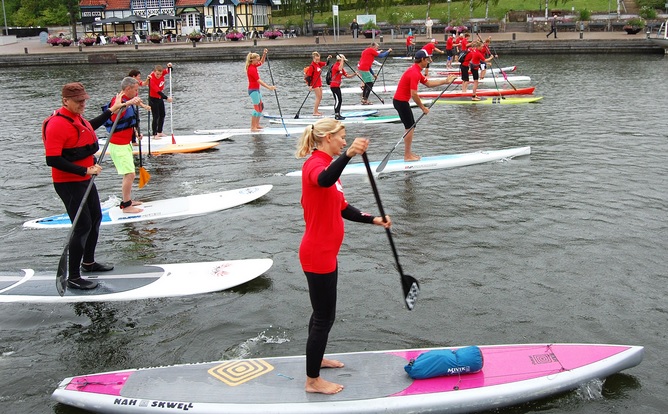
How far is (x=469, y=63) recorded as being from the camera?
23125 mm

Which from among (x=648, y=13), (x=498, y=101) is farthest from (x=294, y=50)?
(x=648, y=13)

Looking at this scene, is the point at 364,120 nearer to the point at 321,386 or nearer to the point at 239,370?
the point at 239,370

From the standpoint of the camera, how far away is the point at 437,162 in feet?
42.7

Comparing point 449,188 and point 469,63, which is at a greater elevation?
point 469,63

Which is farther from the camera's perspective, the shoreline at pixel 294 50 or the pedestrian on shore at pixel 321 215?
the shoreline at pixel 294 50

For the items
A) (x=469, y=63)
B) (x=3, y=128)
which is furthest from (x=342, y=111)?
(x=3, y=128)

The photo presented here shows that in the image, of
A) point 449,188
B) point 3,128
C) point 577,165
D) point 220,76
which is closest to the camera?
point 449,188

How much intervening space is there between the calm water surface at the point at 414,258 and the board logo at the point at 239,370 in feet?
2.14

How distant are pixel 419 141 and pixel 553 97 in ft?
31.7

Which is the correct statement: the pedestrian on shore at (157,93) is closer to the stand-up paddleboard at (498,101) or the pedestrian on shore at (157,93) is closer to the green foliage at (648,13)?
the stand-up paddleboard at (498,101)

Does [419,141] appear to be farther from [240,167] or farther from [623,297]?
[623,297]

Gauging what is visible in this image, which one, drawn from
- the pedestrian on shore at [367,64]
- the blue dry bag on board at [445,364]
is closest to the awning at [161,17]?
the pedestrian on shore at [367,64]

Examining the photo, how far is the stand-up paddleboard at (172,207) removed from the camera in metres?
10.1

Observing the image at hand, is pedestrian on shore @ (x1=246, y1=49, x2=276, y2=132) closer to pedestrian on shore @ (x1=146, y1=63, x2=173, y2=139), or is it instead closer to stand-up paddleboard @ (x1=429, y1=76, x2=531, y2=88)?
pedestrian on shore @ (x1=146, y1=63, x2=173, y2=139)
